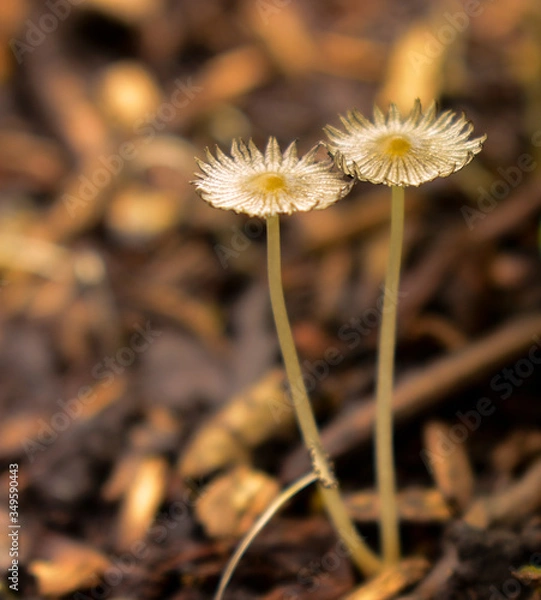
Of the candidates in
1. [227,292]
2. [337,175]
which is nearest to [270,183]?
[337,175]

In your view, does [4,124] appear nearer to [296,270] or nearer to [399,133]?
[296,270]

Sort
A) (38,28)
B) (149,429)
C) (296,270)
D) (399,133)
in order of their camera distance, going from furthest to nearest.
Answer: (38,28) < (296,270) < (149,429) < (399,133)

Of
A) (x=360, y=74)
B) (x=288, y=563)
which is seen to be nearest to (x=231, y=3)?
(x=360, y=74)

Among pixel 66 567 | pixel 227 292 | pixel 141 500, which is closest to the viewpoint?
pixel 66 567

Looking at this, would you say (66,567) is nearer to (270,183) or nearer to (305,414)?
(305,414)

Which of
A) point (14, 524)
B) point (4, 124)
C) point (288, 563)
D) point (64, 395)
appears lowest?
point (288, 563)

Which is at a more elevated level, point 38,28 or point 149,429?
point 38,28

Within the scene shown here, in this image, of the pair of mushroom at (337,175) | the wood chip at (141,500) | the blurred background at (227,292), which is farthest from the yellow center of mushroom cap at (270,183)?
the wood chip at (141,500)
